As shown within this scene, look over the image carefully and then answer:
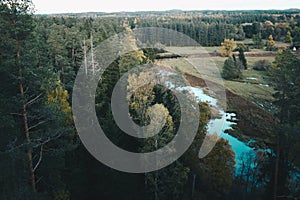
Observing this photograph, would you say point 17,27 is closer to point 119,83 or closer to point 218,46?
point 119,83

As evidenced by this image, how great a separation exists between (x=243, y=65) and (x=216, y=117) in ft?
96.7

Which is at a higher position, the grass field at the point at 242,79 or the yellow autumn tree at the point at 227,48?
the yellow autumn tree at the point at 227,48

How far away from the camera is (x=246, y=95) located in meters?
38.4

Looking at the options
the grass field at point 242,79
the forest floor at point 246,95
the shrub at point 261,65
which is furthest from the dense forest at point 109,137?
the shrub at point 261,65

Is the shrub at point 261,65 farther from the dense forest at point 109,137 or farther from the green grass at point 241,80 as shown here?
the dense forest at point 109,137

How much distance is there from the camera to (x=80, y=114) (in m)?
17.2

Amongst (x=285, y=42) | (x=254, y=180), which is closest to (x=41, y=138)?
(x=254, y=180)

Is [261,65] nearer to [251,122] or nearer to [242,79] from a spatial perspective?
[242,79]

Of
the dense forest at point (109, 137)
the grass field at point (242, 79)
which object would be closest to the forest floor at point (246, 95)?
the grass field at point (242, 79)

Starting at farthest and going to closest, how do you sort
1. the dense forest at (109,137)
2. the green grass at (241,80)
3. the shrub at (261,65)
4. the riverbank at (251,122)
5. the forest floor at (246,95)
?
the shrub at (261,65) → the green grass at (241,80) → the forest floor at (246,95) → the riverbank at (251,122) → the dense forest at (109,137)

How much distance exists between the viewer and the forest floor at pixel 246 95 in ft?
83.7

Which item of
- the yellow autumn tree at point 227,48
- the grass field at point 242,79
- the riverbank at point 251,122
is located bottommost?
the riverbank at point 251,122

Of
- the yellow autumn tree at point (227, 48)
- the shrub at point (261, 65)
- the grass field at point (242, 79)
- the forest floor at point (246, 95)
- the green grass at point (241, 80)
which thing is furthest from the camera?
the yellow autumn tree at point (227, 48)

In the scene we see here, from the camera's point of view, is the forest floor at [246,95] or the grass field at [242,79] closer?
the forest floor at [246,95]
